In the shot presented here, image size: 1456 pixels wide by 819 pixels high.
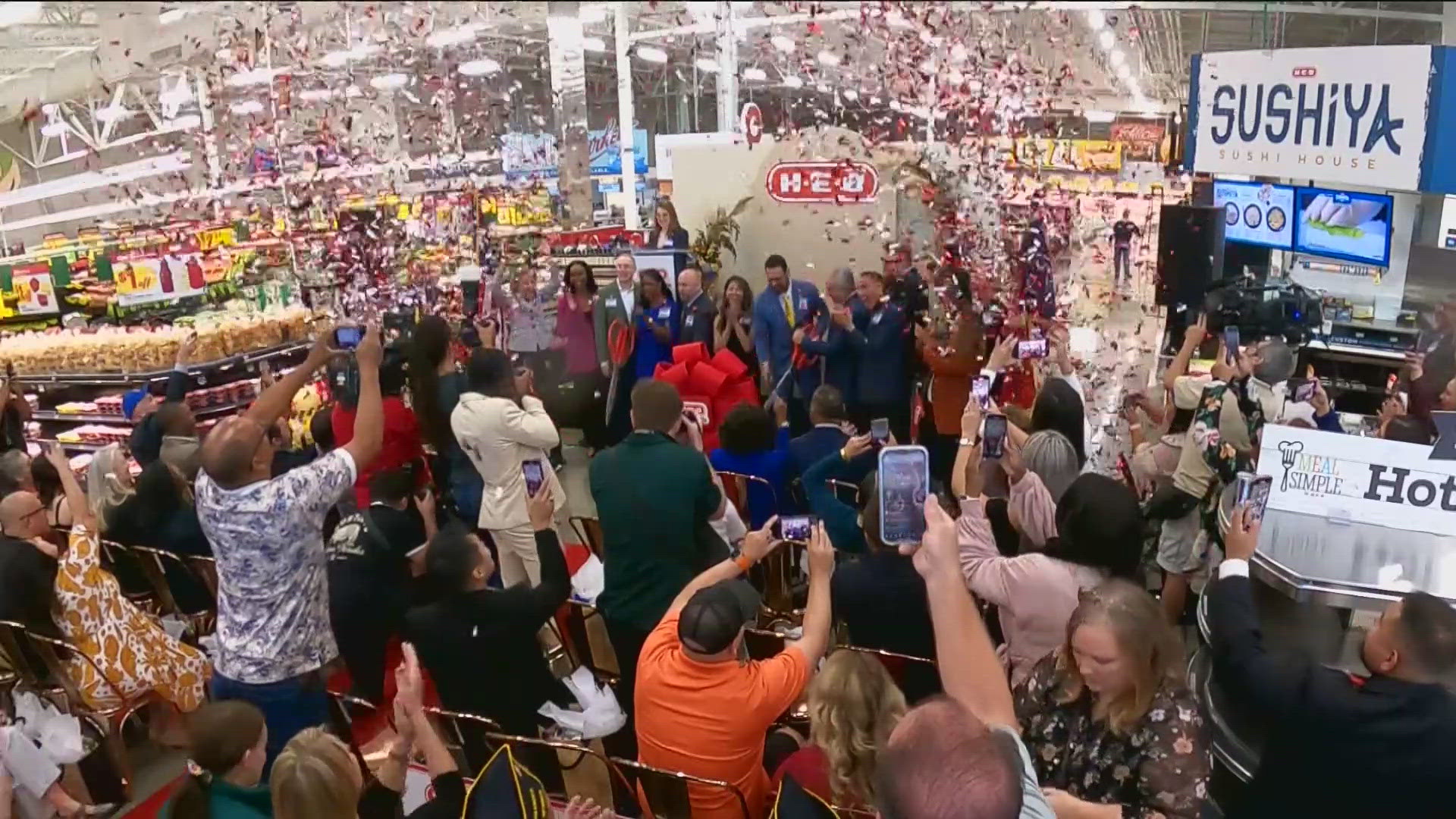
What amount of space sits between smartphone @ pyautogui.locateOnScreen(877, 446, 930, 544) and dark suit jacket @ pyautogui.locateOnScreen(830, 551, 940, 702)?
96 mm

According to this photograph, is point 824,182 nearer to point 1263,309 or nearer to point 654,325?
point 654,325

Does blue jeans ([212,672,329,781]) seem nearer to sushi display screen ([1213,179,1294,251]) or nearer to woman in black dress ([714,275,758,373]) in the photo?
woman in black dress ([714,275,758,373])

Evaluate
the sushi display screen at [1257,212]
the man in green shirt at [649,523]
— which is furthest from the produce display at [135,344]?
the sushi display screen at [1257,212]

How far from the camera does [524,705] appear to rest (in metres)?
3.01

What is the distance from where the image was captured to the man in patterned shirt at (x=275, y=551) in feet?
9.62

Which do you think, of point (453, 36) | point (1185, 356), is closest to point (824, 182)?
point (453, 36)

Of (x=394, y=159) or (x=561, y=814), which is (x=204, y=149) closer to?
(x=394, y=159)

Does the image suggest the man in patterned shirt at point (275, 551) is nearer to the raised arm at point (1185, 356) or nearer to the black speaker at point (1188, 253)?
the raised arm at point (1185, 356)

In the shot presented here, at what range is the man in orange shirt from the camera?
2387 mm

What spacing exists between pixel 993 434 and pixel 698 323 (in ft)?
12.4

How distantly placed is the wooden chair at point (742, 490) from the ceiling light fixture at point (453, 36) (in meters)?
4.80

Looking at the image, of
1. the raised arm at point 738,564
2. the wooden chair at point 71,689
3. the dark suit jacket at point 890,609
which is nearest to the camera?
the raised arm at point 738,564

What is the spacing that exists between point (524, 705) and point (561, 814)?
502 millimetres

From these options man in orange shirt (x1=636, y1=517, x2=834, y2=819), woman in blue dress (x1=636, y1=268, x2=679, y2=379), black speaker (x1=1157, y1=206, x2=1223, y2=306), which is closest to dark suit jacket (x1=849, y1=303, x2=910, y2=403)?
woman in blue dress (x1=636, y1=268, x2=679, y2=379)
